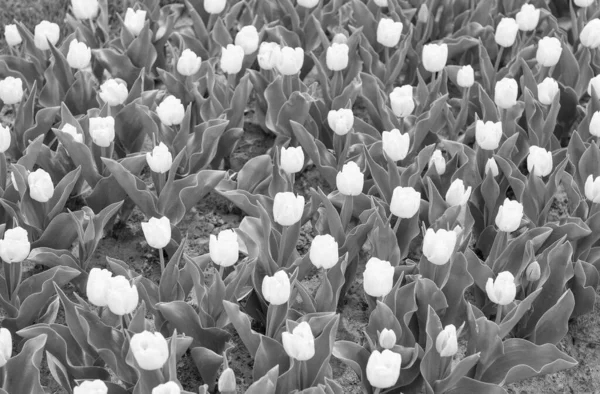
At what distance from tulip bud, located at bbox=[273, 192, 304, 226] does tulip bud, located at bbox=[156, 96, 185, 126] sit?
0.66 m

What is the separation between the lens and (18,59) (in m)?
3.43

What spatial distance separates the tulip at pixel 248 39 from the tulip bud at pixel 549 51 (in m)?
1.07

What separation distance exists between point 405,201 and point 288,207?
34 centimetres

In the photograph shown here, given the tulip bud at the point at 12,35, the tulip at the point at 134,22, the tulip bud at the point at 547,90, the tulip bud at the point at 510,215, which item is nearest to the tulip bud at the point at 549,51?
the tulip bud at the point at 547,90

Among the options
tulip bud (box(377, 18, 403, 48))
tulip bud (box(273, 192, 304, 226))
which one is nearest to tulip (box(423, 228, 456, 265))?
tulip bud (box(273, 192, 304, 226))

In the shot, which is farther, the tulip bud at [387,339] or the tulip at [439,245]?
the tulip at [439,245]

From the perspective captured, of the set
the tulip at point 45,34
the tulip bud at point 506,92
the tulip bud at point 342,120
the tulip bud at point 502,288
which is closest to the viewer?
the tulip bud at point 502,288

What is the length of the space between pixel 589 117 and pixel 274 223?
1.27 m

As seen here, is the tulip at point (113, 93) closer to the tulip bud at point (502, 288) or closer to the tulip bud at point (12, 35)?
the tulip bud at point (12, 35)

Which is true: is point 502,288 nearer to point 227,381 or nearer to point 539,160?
point 539,160

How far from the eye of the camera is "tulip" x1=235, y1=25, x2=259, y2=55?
3.31 metres

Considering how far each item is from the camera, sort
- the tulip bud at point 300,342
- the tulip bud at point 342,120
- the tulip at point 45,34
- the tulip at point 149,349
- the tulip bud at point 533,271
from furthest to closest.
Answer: the tulip at point 45,34 → the tulip bud at point 342,120 → the tulip bud at point 533,271 → the tulip bud at point 300,342 → the tulip at point 149,349

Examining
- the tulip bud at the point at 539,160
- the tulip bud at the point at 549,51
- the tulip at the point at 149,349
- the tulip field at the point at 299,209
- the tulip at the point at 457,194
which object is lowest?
the tulip field at the point at 299,209

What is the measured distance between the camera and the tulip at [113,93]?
2.99 metres
